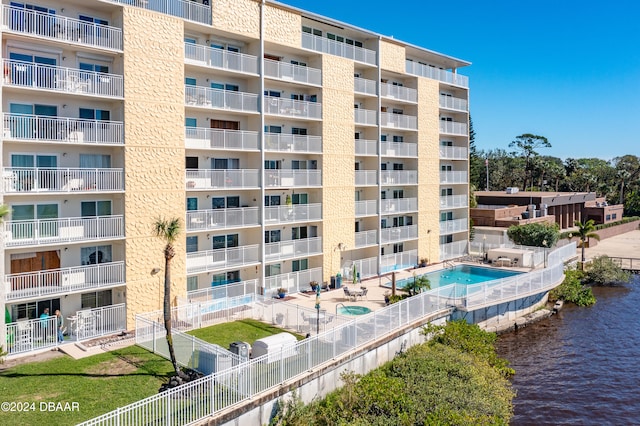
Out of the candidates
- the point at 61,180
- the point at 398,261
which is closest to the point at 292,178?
the point at 398,261

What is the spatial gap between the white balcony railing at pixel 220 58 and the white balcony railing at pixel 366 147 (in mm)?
9983

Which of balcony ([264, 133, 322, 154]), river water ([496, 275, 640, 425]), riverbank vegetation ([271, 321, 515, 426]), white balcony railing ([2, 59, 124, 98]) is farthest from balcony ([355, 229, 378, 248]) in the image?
white balcony railing ([2, 59, 124, 98])

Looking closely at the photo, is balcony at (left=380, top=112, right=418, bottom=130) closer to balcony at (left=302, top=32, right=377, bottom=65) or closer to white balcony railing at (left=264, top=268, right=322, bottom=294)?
balcony at (left=302, top=32, right=377, bottom=65)

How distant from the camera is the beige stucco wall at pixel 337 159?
110 feet

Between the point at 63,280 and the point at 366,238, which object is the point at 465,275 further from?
the point at 63,280

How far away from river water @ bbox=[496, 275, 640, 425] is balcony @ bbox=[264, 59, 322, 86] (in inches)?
769

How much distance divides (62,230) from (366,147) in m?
21.2

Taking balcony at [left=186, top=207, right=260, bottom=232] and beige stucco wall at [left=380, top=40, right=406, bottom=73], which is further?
beige stucco wall at [left=380, top=40, right=406, bottom=73]

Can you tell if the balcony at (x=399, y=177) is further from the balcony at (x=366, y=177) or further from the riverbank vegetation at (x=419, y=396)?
the riverbank vegetation at (x=419, y=396)

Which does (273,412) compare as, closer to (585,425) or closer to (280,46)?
(585,425)

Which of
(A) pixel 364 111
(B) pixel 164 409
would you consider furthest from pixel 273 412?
(A) pixel 364 111

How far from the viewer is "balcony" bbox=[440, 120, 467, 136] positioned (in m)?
43.6

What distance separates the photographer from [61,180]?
2258 centimetres

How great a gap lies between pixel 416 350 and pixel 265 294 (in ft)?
33.8
